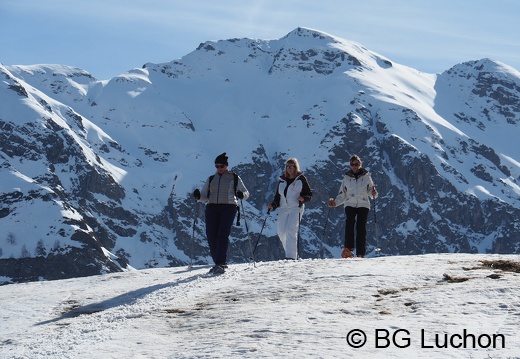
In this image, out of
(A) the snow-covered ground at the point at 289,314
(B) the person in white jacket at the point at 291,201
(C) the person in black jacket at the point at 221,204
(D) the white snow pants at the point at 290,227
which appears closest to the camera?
(A) the snow-covered ground at the point at 289,314

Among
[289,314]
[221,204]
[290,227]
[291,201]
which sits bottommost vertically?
[289,314]

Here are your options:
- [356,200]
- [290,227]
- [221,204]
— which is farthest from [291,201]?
[221,204]

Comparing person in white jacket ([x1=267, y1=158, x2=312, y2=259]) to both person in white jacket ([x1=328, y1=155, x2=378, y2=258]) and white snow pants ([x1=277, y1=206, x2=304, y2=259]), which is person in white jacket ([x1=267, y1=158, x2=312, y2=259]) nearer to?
white snow pants ([x1=277, y1=206, x2=304, y2=259])

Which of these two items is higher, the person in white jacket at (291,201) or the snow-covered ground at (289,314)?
the person in white jacket at (291,201)

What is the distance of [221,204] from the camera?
58.9 feet

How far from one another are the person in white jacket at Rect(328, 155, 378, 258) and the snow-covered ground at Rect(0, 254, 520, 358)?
2920 mm

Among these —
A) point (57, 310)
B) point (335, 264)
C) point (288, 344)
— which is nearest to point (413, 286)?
point (335, 264)

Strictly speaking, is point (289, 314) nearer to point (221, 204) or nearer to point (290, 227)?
point (221, 204)

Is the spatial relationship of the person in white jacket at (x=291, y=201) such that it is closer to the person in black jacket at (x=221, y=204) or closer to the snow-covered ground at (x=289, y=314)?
the person in black jacket at (x=221, y=204)

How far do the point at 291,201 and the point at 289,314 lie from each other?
8.02 m

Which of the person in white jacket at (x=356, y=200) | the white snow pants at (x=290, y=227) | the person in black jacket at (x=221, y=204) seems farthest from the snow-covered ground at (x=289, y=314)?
the person in white jacket at (x=356, y=200)

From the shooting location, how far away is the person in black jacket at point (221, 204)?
58.5 feet

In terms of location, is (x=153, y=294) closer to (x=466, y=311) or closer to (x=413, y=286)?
(x=413, y=286)

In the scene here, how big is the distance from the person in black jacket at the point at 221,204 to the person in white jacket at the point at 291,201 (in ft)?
5.54
